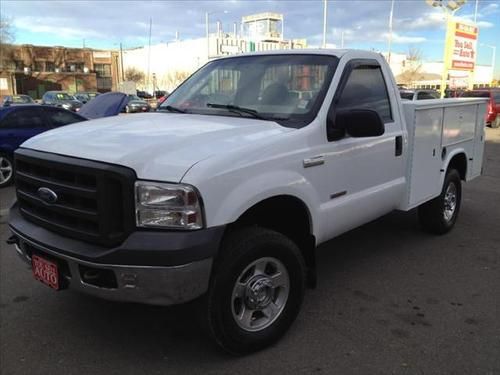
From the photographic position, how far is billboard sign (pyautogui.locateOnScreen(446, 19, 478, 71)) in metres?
22.5

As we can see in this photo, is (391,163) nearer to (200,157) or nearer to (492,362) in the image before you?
(492,362)

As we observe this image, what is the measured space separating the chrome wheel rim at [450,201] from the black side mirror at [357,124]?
253cm

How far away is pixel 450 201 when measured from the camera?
5805mm

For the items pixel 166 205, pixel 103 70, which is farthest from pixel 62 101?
pixel 103 70

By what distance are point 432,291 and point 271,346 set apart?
1.69m

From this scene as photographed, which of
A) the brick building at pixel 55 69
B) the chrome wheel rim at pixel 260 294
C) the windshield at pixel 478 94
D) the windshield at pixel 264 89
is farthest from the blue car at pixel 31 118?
the brick building at pixel 55 69

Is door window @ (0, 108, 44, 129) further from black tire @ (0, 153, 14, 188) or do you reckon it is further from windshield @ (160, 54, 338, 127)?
windshield @ (160, 54, 338, 127)

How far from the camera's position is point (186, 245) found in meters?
2.63

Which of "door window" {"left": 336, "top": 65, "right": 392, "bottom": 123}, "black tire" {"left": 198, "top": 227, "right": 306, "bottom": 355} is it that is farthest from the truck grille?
"door window" {"left": 336, "top": 65, "right": 392, "bottom": 123}

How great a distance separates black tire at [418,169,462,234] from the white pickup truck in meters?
1.11

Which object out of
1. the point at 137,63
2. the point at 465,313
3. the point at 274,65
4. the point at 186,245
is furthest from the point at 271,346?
the point at 137,63

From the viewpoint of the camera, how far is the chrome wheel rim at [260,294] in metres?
3.09

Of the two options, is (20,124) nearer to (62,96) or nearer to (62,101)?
(62,101)

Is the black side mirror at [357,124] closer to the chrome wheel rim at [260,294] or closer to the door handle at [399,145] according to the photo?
the door handle at [399,145]
